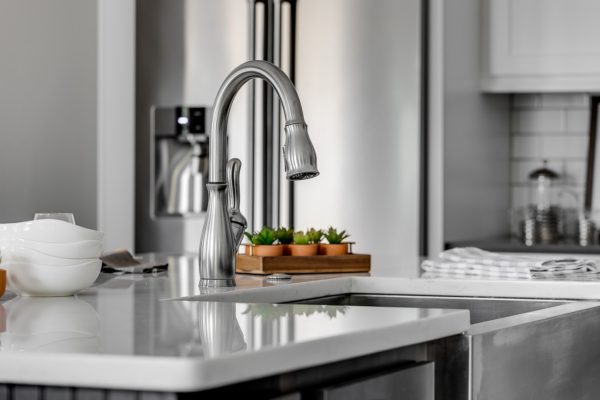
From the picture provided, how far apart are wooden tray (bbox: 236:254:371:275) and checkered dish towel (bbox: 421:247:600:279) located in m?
0.15

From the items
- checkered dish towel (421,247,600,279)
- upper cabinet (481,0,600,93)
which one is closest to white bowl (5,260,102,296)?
checkered dish towel (421,247,600,279)

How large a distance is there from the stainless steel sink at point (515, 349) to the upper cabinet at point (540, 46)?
212 centimetres

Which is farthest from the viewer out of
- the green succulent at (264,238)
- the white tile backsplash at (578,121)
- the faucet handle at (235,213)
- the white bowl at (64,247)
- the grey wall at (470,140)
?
the white tile backsplash at (578,121)

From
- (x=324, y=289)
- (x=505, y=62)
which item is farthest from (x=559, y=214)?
(x=324, y=289)

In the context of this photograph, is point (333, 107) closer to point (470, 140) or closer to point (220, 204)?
point (470, 140)

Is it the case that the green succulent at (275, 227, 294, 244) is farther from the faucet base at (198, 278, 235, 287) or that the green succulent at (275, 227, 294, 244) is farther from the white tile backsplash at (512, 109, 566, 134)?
the white tile backsplash at (512, 109, 566, 134)

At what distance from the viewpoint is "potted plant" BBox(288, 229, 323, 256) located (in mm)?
2088

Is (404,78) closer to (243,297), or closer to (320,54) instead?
(320,54)

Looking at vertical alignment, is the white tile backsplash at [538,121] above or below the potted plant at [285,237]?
above

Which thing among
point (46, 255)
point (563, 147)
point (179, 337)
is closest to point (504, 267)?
point (46, 255)

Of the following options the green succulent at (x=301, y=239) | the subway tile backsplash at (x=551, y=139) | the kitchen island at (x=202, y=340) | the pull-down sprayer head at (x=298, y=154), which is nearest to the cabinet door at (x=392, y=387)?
the kitchen island at (x=202, y=340)

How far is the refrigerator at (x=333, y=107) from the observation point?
355 cm

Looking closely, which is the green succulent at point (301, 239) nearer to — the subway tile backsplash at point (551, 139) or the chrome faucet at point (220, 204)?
the chrome faucet at point (220, 204)

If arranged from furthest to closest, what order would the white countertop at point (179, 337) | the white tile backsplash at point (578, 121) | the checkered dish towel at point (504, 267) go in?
1. the white tile backsplash at point (578, 121)
2. the checkered dish towel at point (504, 267)
3. the white countertop at point (179, 337)
